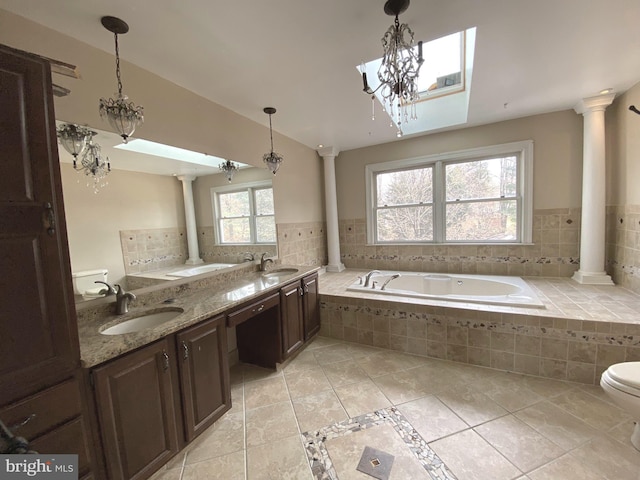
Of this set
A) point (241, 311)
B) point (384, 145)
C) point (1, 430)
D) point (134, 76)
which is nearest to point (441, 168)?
point (384, 145)

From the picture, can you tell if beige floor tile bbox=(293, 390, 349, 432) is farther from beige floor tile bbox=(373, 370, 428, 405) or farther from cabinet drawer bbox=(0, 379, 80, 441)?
cabinet drawer bbox=(0, 379, 80, 441)

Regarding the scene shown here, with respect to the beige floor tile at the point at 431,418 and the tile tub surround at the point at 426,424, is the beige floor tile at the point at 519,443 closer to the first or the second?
the tile tub surround at the point at 426,424

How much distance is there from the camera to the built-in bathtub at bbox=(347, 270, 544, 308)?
2514 mm

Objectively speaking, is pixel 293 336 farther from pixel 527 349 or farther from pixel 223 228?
pixel 527 349

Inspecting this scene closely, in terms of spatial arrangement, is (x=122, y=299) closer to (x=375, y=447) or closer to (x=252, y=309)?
(x=252, y=309)

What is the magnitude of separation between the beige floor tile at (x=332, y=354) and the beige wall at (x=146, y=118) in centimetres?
153

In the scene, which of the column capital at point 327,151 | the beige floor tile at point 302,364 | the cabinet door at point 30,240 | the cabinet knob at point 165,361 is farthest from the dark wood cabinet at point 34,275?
the column capital at point 327,151

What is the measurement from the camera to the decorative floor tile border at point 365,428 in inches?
54.2

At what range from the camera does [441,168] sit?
3.53 m

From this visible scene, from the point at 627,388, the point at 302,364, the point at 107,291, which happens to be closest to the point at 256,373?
the point at 302,364

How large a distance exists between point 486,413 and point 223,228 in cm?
257

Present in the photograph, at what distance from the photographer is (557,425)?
1.62 metres

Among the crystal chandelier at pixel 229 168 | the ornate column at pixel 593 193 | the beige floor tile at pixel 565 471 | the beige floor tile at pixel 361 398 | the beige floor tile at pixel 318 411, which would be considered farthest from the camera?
the ornate column at pixel 593 193

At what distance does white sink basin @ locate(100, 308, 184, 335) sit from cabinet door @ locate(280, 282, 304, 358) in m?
0.88
